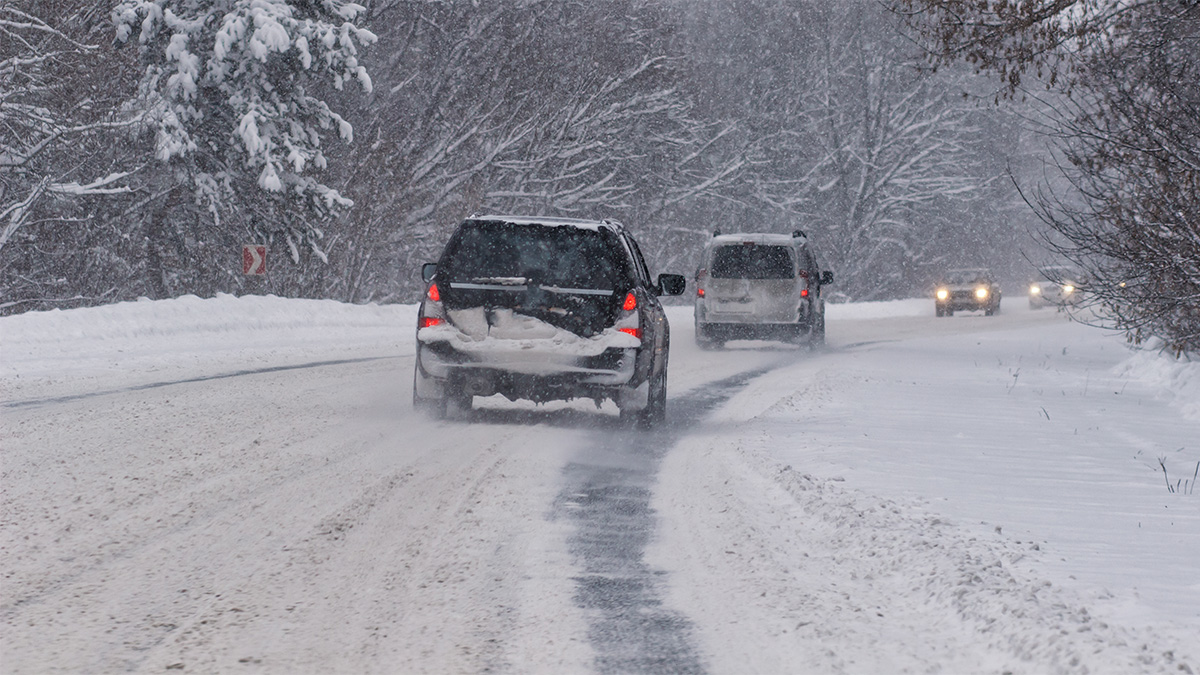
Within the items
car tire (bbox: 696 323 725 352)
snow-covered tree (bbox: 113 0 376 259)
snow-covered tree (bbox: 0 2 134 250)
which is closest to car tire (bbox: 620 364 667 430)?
car tire (bbox: 696 323 725 352)

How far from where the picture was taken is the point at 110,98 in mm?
27906

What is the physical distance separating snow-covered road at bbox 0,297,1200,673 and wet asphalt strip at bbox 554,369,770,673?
24mm

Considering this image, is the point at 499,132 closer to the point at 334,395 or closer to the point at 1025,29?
the point at 334,395

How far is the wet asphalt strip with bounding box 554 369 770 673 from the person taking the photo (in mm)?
4797

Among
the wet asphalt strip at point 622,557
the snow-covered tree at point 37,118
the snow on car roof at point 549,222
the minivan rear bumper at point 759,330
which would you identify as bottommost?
the wet asphalt strip at point 622,557

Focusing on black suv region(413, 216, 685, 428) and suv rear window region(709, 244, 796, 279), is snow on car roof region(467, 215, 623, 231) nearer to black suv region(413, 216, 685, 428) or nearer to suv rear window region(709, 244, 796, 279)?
black suv region(413, 216, 685, 428)

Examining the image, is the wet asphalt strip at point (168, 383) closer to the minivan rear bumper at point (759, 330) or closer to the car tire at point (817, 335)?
the minivan rear bumper at point (759, 330)

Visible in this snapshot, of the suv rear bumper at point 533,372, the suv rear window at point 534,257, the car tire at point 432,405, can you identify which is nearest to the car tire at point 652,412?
the suv rear bumper at point 533,372

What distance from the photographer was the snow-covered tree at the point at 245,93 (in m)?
26.7

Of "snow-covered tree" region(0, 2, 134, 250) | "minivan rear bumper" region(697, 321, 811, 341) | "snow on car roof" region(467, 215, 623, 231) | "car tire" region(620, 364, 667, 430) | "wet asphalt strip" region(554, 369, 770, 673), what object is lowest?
"wet asphalt strip" region(554, 369, 770, 673)

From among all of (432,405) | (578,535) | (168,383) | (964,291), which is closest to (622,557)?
(578,535)

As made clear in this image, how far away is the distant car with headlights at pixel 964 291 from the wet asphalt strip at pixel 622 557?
3856 centimetres

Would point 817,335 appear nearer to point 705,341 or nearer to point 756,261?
point 705,341

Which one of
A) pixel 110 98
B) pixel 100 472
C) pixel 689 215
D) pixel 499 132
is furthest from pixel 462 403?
pixel 689 215
